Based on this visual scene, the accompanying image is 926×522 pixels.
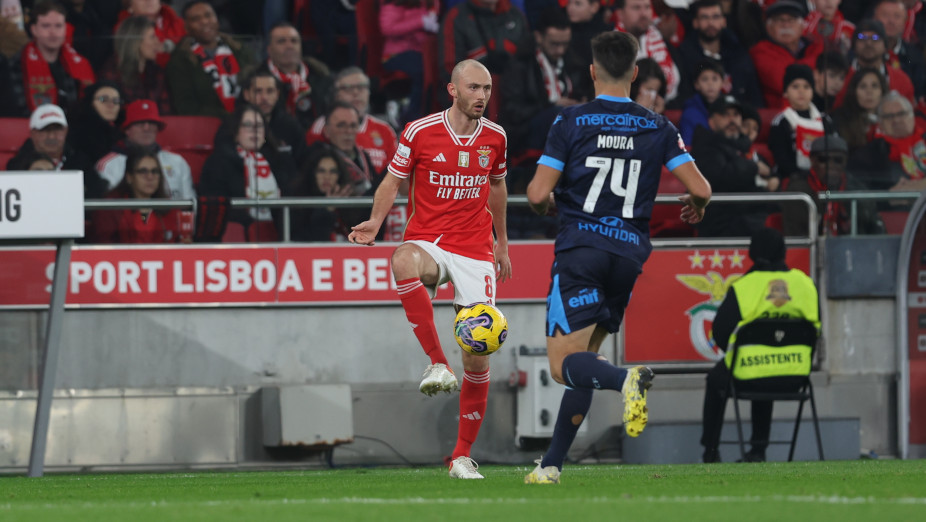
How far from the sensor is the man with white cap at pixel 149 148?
12.2 metres

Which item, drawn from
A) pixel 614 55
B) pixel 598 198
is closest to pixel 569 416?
pixel 598 198

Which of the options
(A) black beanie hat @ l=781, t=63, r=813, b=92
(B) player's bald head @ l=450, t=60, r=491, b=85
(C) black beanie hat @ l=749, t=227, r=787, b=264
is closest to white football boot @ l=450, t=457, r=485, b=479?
(B) player's bald head @ l=450, t=60, r=491, b=85

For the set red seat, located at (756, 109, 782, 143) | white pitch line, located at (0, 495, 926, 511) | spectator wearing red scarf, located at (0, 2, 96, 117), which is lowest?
white pitch line, located at (0, 495, 926, 511)

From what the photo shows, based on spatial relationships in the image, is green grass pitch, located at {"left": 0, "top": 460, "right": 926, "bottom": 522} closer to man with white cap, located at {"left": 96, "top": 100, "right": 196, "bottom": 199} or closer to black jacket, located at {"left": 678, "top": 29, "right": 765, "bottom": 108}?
man with white cap, located at {"left": 96, "top": 100, "right": 196, "bottom": 199}

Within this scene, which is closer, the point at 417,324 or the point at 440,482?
the point at 440,482

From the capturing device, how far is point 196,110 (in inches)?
491

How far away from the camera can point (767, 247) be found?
11.6 meters

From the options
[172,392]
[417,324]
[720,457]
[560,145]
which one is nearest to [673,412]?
[720,457]

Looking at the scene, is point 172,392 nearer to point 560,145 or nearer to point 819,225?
point 819,225

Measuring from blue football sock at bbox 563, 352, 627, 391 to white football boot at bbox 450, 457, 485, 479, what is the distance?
1527mm

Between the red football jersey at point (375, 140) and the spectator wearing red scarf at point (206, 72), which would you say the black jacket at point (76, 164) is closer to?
the spectator wearing red scarf at point (206, 72)

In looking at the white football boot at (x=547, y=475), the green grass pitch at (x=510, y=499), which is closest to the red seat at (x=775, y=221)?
the green grass pitch at (x=510, y=499)

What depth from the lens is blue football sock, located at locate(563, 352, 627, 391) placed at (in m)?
6.07

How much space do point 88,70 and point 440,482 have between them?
646 cm
